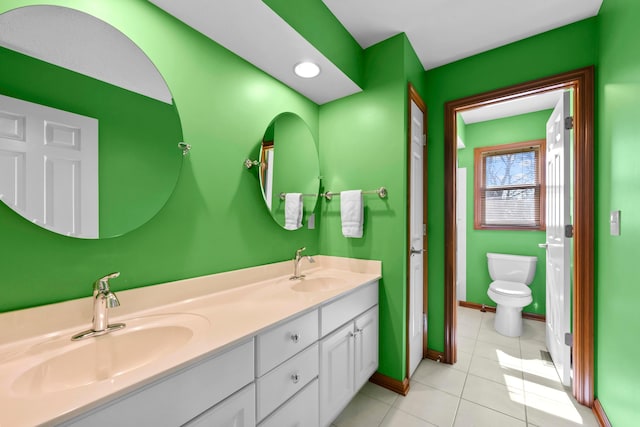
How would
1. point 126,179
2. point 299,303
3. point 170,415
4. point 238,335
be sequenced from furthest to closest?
point 299,303 → point 126,179 → point 238,335 → point 170,415

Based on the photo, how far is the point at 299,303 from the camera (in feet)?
3.87

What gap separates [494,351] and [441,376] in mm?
714

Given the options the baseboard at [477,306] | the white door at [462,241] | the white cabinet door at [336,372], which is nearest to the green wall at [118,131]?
the white cabinet door at [336,372]

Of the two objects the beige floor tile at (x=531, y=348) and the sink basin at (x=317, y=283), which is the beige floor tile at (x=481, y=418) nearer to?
the beige floor tile at (x=531, y=348)

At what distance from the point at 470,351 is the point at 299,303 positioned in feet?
6.31

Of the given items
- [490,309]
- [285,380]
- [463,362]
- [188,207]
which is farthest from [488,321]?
[188,207]

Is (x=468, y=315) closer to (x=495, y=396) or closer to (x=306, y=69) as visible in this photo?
(x=495, y=396)

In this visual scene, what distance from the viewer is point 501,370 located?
195 centimetres

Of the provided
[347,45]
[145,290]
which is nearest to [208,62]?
[347,45]

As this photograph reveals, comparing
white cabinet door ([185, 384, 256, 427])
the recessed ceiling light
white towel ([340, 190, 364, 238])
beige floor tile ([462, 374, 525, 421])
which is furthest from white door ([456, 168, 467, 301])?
white cabinet door ([185, 384, 256, 427])

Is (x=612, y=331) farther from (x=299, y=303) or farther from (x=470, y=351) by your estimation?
(x=299, y=303)

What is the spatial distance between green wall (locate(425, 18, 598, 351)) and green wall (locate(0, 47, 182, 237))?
6.16ft

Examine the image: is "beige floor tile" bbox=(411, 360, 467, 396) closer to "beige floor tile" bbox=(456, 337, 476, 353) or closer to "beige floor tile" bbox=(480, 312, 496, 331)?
"beige floor tile" bbox=(456, 337, 476, 353)

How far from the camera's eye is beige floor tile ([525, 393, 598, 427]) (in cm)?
145
